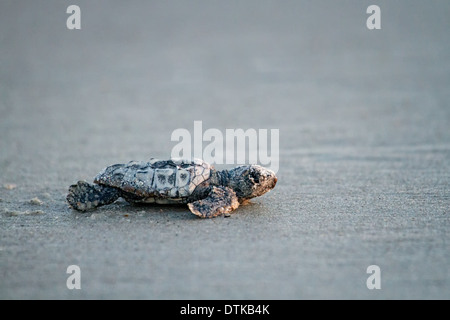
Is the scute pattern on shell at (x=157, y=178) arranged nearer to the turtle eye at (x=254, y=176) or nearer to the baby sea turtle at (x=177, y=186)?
the baby sea turtle at (x=177, y=186)

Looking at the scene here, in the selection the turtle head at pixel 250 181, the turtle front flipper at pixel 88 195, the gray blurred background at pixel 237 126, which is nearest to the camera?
the gray blurred background at pixel 237 126

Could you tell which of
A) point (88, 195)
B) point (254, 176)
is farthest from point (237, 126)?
point (88, 195)

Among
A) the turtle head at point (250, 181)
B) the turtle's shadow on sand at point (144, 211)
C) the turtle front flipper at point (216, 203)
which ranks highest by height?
the turtle head at point (250, 181)

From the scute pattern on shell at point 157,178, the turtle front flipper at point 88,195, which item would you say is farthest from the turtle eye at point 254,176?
the turtle front flipper at point 88,195

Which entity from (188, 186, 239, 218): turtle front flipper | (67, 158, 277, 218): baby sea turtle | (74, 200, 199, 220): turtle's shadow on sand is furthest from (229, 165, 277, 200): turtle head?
(74, 200, 199, 220): turtle's shadow on sand
